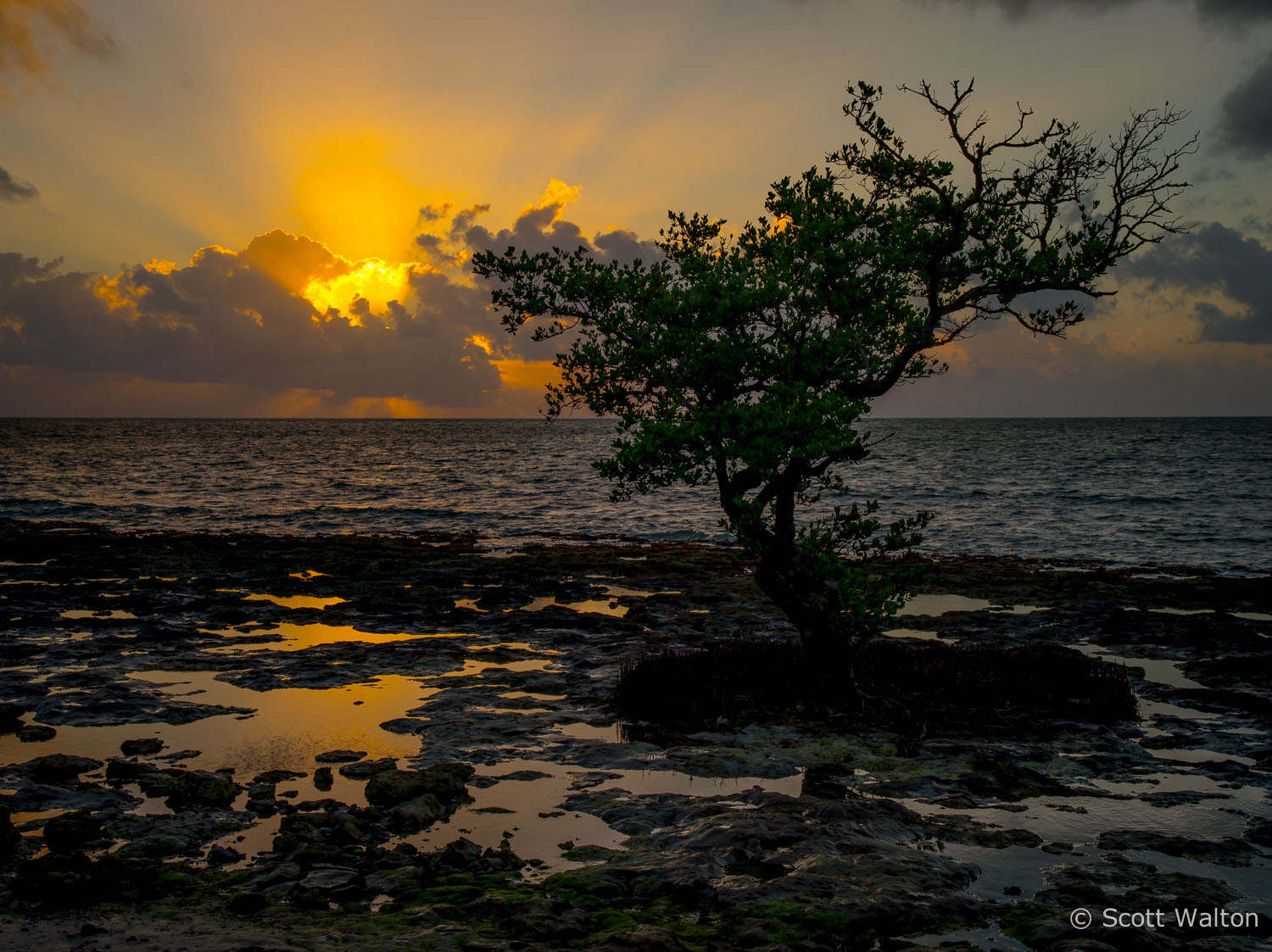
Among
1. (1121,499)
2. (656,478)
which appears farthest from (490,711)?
(1121,499)

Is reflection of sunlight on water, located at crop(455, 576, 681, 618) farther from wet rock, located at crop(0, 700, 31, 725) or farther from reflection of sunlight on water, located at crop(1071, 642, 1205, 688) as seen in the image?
reflection of sunlight on water, located at crop(1071, 642, 1205, 688)

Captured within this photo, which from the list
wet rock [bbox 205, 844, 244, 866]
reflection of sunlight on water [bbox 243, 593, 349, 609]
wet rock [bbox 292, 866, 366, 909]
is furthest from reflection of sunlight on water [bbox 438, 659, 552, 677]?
wet rock [bbox 292, 866, 366, 909]

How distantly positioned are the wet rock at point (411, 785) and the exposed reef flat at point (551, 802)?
1.4 inches

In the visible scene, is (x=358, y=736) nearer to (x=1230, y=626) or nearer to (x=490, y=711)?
(x=490, y=711)

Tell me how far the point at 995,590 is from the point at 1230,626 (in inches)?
266

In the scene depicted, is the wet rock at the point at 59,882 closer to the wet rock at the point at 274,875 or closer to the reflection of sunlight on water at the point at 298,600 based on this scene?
the wet rock at the point at 274,875

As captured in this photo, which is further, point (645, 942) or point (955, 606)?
point (955, 606)

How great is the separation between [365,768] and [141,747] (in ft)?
10.6

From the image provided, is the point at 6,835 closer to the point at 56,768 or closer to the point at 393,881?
the point at 56,768

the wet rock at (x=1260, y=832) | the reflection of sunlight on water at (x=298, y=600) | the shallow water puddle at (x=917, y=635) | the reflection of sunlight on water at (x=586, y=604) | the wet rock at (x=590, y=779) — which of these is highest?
the wet rock at (x=1260, y=832)

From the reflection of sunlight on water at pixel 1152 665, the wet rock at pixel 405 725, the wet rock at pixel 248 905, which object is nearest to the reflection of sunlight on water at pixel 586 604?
the wet rock at pixel 405 725

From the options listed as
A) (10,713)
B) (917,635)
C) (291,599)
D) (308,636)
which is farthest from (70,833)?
(917,635)

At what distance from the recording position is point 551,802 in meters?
10.0

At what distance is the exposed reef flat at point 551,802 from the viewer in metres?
7.04
